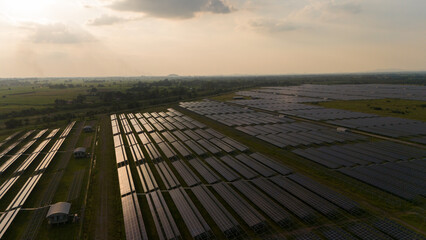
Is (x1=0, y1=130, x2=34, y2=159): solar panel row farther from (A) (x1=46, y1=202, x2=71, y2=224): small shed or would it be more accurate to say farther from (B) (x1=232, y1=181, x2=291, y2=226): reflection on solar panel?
(B) (x1=232, y1=181, x2=291, y2=226): reflection on solar panel

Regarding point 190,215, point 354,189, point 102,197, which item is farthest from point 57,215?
point 354,189

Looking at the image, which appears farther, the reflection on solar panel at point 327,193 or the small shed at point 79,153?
the small shed at point 79,153

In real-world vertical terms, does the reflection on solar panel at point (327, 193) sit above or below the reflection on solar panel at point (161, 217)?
above

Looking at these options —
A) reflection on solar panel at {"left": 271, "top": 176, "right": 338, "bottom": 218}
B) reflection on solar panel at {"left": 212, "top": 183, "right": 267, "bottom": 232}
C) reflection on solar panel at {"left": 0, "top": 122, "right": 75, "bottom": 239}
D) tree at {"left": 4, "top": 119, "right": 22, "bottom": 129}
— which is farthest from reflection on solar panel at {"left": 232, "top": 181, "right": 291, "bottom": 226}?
tree at {"left": 4, "top": 119, "right": 22, "bottom": 129}

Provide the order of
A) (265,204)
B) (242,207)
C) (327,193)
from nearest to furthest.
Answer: (242,207)
(265,204)
(327,193)

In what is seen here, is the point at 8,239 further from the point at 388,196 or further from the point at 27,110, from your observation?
the point at 27,110

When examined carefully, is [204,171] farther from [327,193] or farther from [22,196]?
[22,196]

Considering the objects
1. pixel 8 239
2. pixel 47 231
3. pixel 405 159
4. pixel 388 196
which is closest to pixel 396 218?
pixel 388 196

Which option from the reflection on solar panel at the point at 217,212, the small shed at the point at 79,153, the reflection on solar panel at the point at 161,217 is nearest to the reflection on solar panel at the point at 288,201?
the reflection on solar panel at the point at 217,212

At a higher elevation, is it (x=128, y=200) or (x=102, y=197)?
(x=128, y=200)

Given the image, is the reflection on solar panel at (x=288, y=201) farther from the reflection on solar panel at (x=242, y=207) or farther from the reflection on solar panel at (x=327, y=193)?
the reflection on solar panel at (x=242, y=207)
